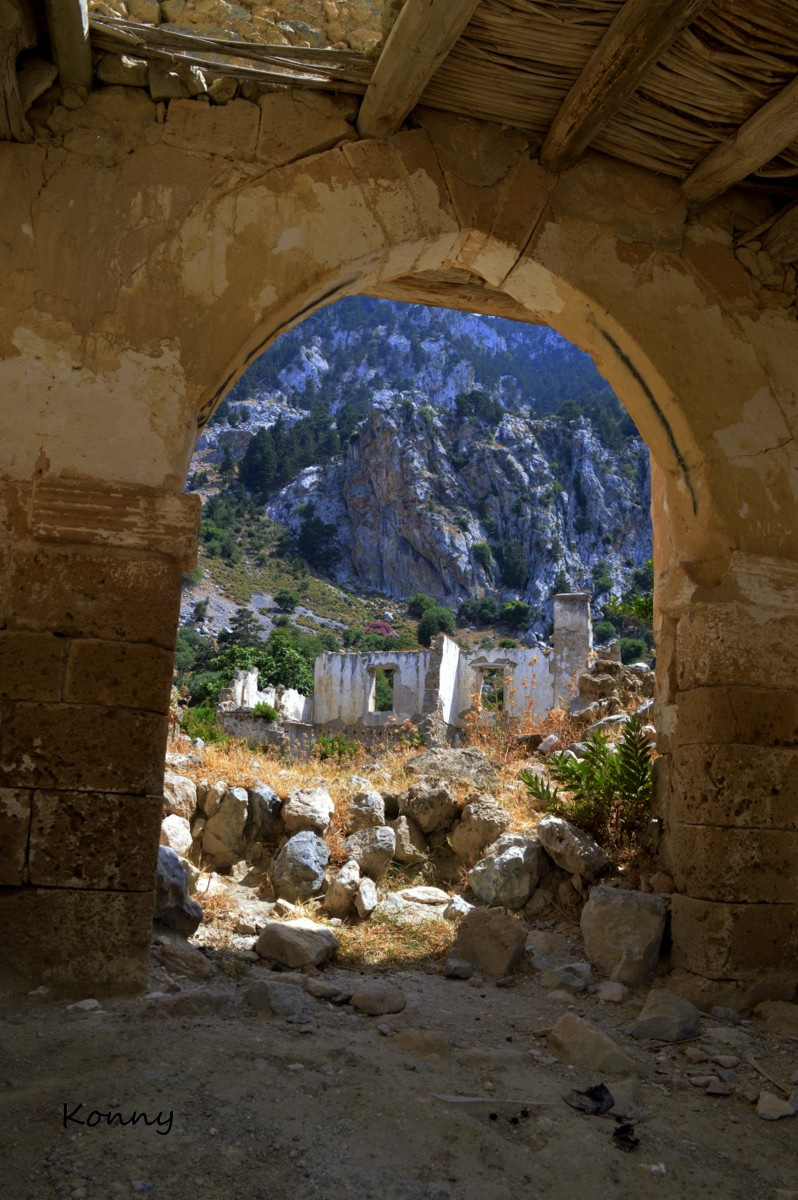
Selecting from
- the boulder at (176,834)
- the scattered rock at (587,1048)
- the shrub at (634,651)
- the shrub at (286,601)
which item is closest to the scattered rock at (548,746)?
the boulder at (176,834)

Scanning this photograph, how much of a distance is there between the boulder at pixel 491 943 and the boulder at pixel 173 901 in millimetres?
1300

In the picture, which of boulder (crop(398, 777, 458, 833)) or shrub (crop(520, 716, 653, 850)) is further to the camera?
boulder (crop(398, 777, 458, 833))

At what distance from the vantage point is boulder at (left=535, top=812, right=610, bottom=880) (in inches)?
202

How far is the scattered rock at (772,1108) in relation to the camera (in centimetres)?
302

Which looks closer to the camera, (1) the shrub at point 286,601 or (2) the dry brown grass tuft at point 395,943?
(2) the dry brown grass tuft at point 395,943

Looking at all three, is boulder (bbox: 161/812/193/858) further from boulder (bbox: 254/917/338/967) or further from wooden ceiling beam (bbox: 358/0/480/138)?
wooden ceiling beam (bbox: 358/0/480/138)

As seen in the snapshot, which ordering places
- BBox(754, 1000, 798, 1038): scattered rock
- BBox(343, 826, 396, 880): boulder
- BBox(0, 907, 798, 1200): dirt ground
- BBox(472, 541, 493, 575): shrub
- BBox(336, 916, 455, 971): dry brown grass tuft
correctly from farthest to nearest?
1. BBox(472, 541, 493, 575): shrub
2. BBox(343, 826, 396, 880): boulder
3. BBox(336, 916, 455, 971): dry brown grass tuft
4. BBox(754, 1000, 798, 1038): scattered rock
5. BBox(0, 907, 798, 1200): dirt ground

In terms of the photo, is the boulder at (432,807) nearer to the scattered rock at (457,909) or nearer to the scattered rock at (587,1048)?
the scattered rock at (457,909)

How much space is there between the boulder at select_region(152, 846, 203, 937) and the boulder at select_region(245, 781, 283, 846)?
1.71 meters

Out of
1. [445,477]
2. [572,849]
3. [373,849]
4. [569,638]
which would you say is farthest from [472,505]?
[572,849]

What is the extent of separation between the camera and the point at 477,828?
19.7ft

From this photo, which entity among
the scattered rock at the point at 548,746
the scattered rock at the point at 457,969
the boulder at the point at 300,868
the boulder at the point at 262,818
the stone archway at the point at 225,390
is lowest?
the scattered rock at the point at 457,969

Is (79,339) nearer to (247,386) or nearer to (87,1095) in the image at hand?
(87,1095)

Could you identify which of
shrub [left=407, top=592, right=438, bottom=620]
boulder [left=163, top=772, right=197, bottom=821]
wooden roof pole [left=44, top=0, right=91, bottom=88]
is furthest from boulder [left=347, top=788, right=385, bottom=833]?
shrub [left=407, top=592, right=438, bottom=620]
